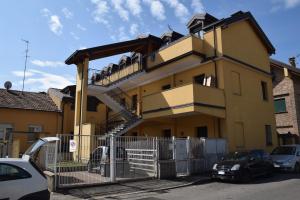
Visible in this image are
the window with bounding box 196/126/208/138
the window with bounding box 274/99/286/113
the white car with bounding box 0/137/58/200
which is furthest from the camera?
the window with bounding box 274/99/286/113

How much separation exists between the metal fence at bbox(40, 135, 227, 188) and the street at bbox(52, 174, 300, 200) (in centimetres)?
213

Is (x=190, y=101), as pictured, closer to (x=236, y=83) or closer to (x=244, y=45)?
(x=236, y=83)

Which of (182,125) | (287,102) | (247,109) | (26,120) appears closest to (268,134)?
(247,109)

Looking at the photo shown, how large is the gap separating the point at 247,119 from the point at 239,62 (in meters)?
3.92

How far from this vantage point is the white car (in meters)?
7.08

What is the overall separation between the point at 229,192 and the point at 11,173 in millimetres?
7670

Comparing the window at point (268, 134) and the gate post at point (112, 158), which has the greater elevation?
the window at point (268, 134)

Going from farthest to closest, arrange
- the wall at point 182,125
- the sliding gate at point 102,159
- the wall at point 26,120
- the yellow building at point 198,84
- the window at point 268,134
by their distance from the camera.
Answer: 1. the wall at point 26,120
2. the window at point 268,134
3. the wall at point 182,125
4. the yellow building at point 198,84
5. the sliding gate at point 102,159

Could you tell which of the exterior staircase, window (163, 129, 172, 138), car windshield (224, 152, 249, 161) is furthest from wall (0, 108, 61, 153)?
car windshield (224, 152, 249, 161)

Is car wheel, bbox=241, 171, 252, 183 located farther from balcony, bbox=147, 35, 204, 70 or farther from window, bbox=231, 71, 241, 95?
balcony, bbox=147, 35, 204, 70

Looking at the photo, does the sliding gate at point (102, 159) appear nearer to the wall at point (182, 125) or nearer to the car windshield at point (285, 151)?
the wall at point (182, 125)

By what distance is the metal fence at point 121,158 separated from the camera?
12.8 meters

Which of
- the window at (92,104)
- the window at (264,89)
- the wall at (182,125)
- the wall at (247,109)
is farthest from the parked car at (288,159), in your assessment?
the window at (92,104)

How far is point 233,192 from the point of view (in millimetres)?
11289
